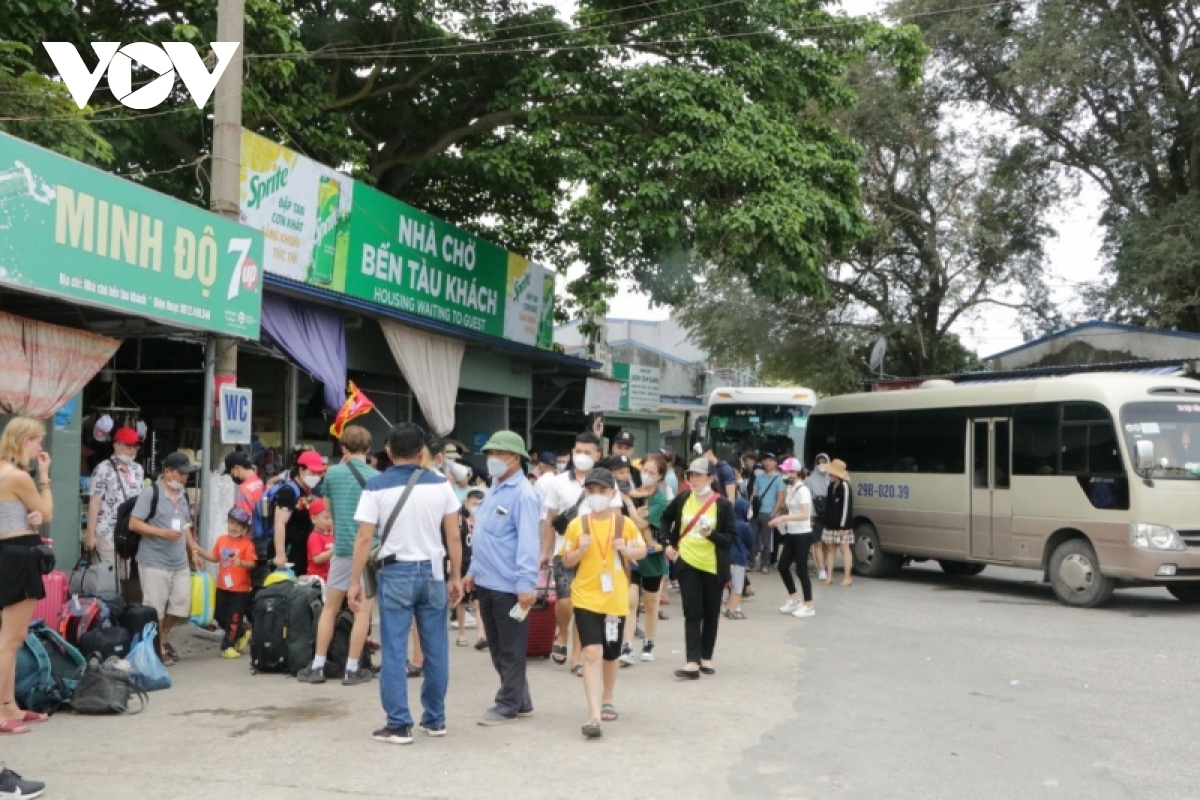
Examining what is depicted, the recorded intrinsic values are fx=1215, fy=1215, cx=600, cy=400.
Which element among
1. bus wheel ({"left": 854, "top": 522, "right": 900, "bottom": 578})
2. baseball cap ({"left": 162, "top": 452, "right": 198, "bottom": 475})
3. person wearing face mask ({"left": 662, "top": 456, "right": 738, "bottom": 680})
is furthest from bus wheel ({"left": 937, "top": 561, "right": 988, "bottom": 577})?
baseball cap ({"left": 162, "top": 452, "right": 198, "bottom": 475})

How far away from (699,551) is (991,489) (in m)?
8.32

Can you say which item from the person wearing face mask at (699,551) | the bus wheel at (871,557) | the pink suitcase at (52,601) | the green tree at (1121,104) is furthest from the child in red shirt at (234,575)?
the green tree at (1121,104)

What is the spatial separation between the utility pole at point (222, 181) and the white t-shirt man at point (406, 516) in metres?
4.39

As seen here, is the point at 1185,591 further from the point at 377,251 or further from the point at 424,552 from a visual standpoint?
the point at 424,552

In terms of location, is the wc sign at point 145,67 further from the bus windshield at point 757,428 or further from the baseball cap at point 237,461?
the bus windshield at point 757,428

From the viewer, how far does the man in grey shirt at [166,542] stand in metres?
9.12

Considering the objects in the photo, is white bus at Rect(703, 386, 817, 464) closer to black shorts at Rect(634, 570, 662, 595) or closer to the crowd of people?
the crowd of people

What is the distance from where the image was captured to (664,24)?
18.5 m

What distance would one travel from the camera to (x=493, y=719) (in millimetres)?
7648

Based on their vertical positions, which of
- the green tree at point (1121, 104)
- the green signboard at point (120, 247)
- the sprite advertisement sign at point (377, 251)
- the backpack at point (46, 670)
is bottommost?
the backpack at point (46, 670)

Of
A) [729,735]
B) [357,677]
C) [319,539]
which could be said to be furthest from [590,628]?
[319,539]

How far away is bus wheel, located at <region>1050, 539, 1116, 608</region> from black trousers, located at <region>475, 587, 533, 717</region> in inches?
356

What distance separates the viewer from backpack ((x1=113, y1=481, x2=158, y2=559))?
912cm

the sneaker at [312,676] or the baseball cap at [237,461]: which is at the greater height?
the baseball cap at [237,461]
